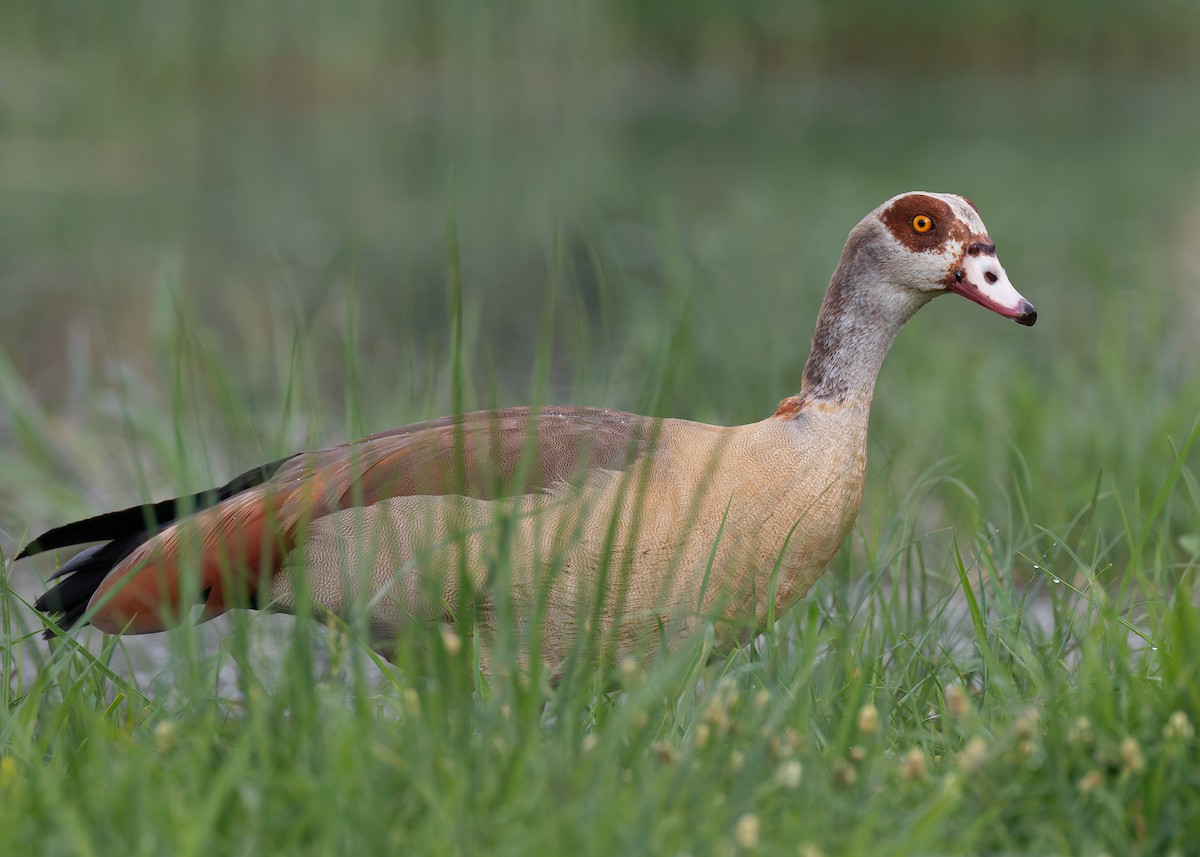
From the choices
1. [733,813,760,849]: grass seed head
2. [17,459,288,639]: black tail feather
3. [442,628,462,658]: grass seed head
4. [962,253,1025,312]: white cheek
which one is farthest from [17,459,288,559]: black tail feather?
[733,813,760,849]: grass seed head

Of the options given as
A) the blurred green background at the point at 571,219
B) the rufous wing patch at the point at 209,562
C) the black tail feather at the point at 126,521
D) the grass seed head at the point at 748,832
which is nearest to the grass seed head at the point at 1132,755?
the grass seed head at the point at 748,832

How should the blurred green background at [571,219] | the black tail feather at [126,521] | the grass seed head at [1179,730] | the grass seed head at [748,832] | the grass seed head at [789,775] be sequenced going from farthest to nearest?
1. the blurred green background at [571,219]
2. the black tail feather at [126,521]
3. the grass seed head at [1179,730]
4. the grass seed head at [789,775]
5. the grass seed head at [748,832]

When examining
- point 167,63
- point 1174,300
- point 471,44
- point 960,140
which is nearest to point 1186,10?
point 960,140

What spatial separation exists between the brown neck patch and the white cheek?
5 centimetres

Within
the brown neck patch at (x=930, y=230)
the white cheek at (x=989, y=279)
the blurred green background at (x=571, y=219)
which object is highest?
the brown neck patch at (x=930, y=230)

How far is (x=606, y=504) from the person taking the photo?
3.00 metres

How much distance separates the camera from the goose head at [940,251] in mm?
3213

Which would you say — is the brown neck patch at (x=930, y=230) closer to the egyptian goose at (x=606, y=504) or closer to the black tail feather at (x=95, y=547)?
the egyptian goose at (x=606, y=504)

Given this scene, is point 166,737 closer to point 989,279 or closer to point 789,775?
point 789,775

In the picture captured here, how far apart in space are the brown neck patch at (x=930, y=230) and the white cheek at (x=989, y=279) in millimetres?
48

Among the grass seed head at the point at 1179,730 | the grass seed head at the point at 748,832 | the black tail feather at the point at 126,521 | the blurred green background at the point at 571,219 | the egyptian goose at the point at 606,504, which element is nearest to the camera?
the grass seed head at the point at 748,832

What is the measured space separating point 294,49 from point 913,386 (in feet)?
35.4

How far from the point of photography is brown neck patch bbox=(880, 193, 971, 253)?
3229 mm

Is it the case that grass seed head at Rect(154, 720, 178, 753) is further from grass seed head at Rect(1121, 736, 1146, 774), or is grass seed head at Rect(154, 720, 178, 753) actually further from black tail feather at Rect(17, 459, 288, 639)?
grass seed head at Rect(1121, 736, 1146, 774)
